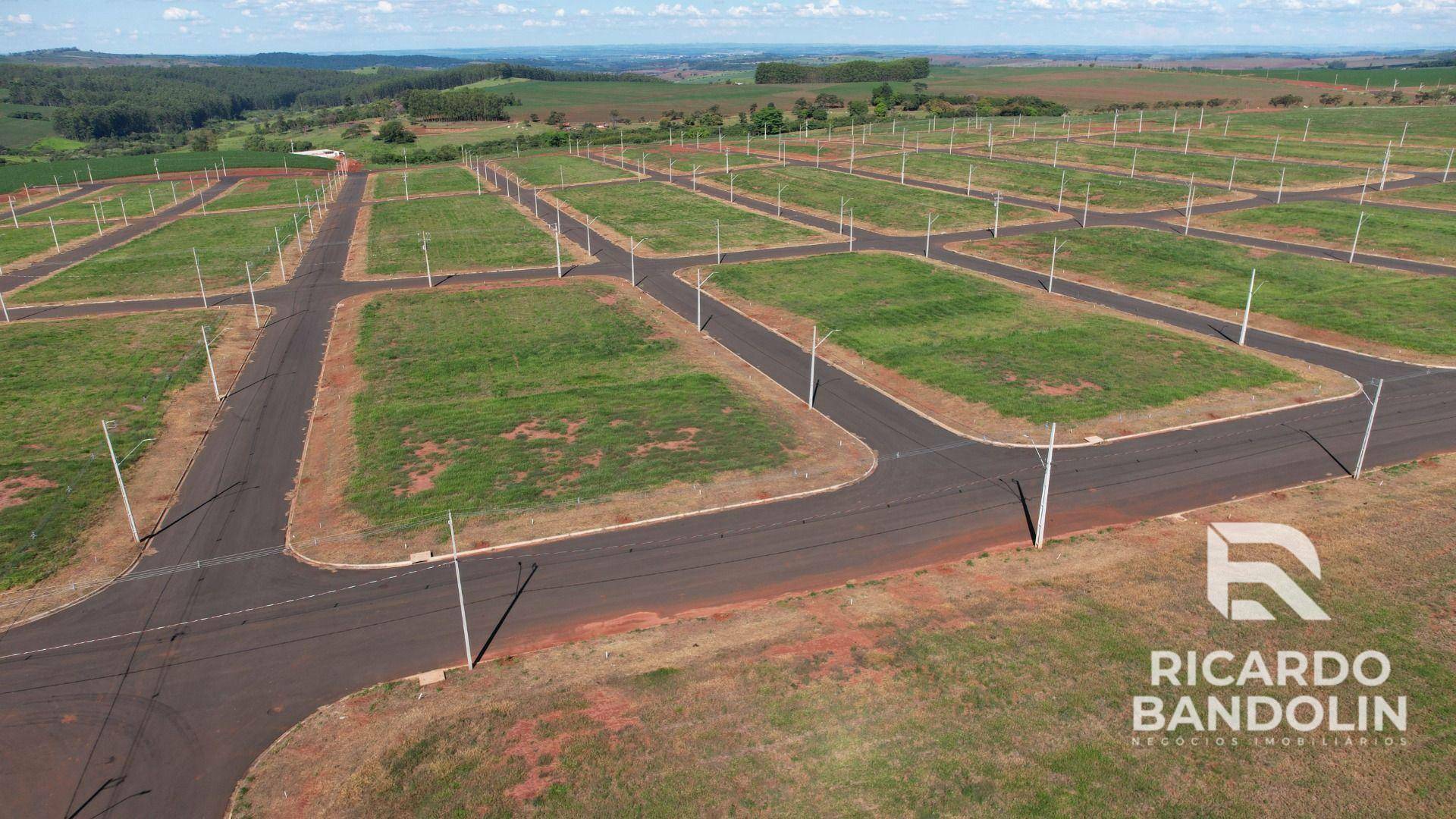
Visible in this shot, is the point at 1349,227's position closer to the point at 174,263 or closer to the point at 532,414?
the point at 532,414

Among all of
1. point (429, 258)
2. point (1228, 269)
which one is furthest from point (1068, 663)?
point (429, 258)

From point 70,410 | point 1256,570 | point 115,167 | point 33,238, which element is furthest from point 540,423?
point 115,167

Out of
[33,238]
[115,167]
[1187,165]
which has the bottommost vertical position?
[33,238]

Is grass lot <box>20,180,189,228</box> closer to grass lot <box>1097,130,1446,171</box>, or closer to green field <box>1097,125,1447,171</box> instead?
green field <box>1097,125,1447,171</box>

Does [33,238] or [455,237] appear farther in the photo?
[33,238]

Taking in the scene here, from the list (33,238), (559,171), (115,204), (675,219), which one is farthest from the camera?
(559,171)

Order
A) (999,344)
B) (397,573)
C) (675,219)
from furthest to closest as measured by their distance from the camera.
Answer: (675,219), (999,344), (397,573)

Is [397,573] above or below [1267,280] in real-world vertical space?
below

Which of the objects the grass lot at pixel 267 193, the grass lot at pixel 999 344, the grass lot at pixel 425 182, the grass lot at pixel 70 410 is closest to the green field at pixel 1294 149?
the grass lot at pixel 999 344
